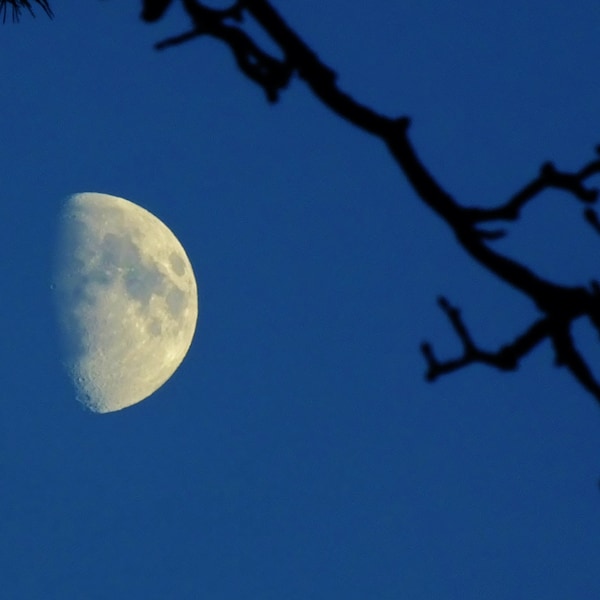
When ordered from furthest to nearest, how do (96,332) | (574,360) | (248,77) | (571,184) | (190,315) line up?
(190,315)
(96,332)
(248,77)
(571,184)
(574,360)

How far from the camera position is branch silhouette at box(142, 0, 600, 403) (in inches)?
109

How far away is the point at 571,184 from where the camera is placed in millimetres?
2961

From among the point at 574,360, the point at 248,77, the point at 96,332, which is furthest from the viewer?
the point at 96,332

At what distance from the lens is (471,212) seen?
287 centimetres

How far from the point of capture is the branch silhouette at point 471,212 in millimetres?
2781

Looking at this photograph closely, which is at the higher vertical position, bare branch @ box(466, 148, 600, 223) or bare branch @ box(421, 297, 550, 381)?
bare branch @ box(466, 148, 600, 223)

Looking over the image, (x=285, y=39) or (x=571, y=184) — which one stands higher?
(x=285, y=39)

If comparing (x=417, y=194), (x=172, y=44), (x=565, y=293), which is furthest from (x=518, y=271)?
(x=172, y=44)

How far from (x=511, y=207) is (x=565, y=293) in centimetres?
29

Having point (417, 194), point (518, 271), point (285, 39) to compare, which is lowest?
point (518, 271)

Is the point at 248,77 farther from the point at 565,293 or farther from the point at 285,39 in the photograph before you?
the point at 565,293

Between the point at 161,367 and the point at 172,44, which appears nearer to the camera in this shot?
the point at 172,44

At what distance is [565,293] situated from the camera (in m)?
2.79

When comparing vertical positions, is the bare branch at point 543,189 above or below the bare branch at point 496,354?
above
